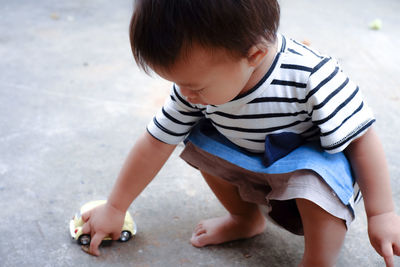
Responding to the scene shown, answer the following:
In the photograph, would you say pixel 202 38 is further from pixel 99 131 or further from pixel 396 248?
pixel 99 131

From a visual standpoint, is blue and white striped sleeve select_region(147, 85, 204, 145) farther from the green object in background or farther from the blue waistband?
the green object in background

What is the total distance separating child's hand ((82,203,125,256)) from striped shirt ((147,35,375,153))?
0.96ft

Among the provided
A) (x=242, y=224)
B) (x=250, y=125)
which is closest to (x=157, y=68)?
(x=250, y=125)

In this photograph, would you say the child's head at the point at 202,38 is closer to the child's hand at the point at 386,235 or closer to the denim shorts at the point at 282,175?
the denim shorts at the point at 282,175

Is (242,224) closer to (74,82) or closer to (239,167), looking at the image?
(239,167)

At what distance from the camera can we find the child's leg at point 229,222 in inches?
43.6

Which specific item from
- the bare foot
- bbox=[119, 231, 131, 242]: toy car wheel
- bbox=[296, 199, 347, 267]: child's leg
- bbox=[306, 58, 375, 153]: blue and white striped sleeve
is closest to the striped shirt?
bbox=[306, 58, 375, 153]: blue and white striped sleeve

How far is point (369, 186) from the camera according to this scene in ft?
2.99

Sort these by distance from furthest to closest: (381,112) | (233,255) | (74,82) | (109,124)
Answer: (74,82) → (381,112) → (109,124) → (233,255)

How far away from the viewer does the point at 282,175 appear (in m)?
0.94

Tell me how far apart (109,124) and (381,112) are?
0.90m

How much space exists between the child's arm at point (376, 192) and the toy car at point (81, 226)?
1.63 ft

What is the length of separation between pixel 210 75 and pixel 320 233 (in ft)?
1.13

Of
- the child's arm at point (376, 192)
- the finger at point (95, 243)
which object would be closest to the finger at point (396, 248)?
the child's arm at point (376, 192)
